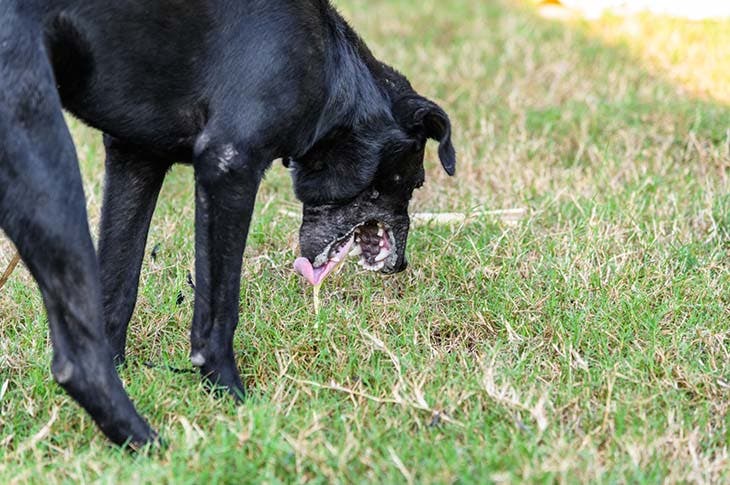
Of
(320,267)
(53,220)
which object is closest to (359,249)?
(320,267)

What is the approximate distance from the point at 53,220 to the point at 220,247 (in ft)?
2.19

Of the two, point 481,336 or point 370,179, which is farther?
point 481,336

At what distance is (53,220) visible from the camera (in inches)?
128

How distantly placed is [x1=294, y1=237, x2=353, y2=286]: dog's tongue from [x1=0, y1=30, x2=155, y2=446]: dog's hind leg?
1.25 metres

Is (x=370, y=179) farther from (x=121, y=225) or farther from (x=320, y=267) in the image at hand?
(x=121, y=225)

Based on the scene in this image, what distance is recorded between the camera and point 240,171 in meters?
3.64

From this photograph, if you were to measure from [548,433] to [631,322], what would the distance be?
1030 mm

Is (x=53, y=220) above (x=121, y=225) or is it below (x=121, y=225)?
above

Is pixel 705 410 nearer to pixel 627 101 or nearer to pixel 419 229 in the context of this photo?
pixel 419 229

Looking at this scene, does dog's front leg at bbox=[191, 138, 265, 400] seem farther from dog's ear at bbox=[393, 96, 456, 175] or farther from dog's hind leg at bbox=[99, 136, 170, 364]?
dog's ear at bbox=[393, 96, 456, 175]

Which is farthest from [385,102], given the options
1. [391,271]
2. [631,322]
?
[631,322]

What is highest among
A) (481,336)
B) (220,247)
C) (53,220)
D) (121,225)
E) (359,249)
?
(53,220)

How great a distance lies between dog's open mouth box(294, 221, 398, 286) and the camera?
447 centimetres

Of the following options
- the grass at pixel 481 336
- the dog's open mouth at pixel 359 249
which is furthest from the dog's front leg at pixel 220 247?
the dog's open mouth at pixel 359 249
